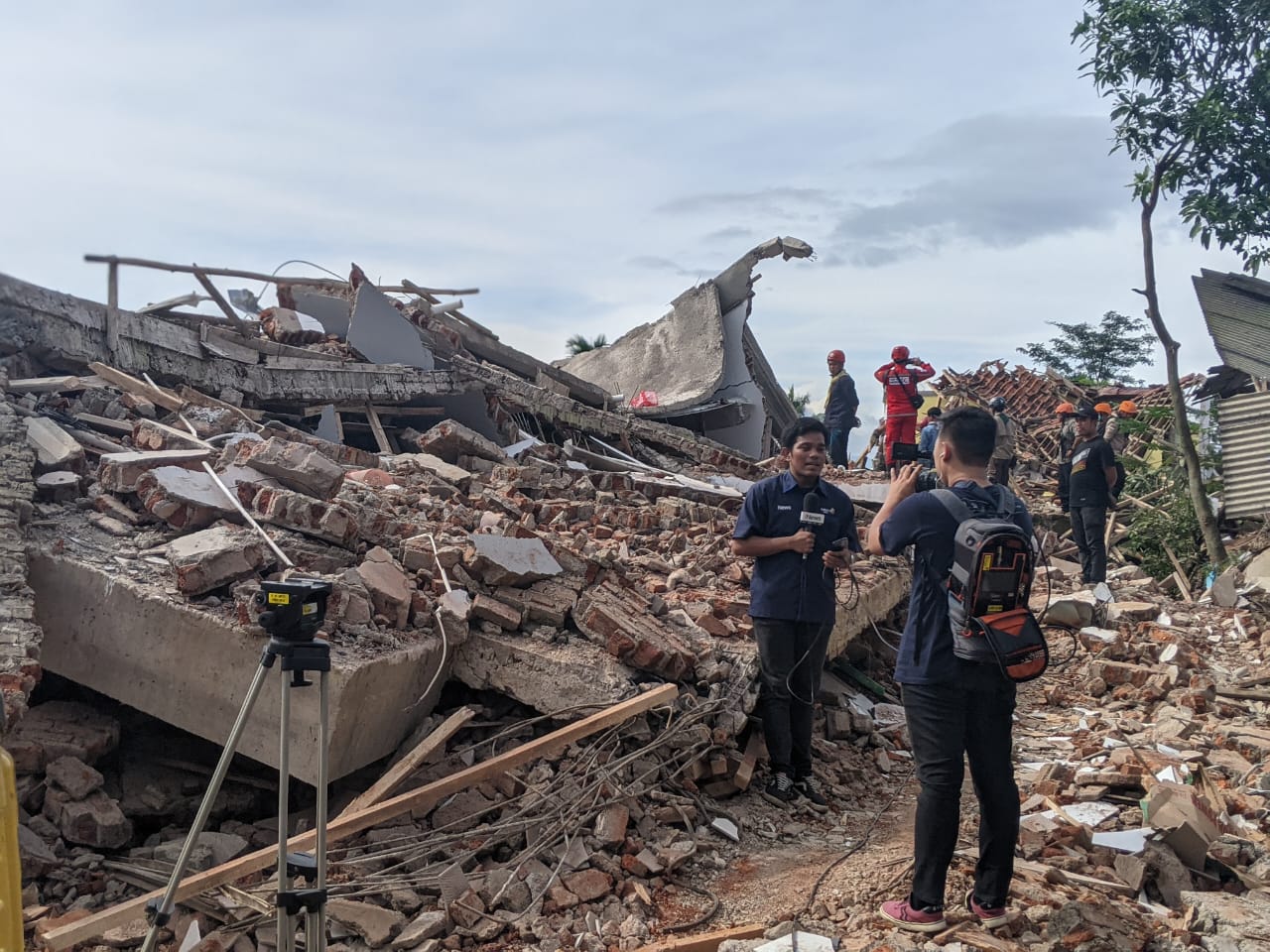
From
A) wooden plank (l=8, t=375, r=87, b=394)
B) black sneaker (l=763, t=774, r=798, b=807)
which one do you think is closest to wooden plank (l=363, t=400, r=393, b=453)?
wooden plank (l=8, t=375, r=87, b=394)

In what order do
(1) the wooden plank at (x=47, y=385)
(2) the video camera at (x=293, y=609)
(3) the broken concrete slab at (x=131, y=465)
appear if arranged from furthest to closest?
(1) the wooden plank at (x=47, y=385) → (3) the broken concrete slab at (x=131, y=465) → (2) the video camera at (x=293, y=609)

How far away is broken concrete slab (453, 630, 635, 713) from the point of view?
14.9 feet

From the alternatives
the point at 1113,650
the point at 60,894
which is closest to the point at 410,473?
the point at 60,894

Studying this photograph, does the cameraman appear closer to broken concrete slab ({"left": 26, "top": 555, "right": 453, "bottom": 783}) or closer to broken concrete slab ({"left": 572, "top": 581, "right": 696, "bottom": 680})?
broken concrete slab ({"left": 572, "top": 581, "right": 696, "bottom": 680})

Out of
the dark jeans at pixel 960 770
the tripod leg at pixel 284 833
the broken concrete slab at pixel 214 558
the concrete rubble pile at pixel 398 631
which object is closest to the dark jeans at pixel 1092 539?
the concrete rubble pile at pixel 398 631

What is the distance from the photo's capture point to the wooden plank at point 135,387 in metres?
7.80

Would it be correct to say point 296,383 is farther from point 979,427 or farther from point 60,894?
point 979,427

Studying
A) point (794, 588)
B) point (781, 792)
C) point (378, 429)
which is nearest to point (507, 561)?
point (794, 588)

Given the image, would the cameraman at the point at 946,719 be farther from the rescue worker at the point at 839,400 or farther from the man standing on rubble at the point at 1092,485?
the rescue worker at the point at 839,400

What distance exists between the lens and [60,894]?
12.5 ft

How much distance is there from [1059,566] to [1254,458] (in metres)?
2.31

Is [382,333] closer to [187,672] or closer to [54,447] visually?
[54,447]

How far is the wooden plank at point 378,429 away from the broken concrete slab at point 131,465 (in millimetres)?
3888

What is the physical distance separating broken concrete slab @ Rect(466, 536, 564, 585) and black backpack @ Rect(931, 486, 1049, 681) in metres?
2.41
